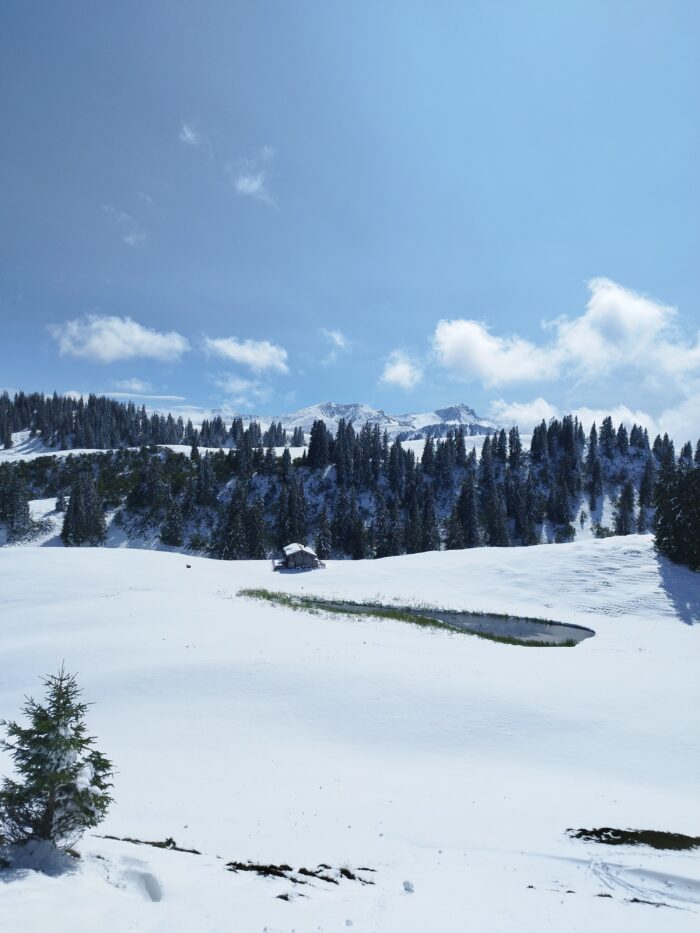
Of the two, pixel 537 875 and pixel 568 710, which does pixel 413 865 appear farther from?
pixel 568 710

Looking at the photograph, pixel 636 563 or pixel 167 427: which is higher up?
pixel 167 427

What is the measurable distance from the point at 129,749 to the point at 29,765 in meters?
6.92

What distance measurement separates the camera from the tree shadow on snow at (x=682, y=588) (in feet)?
126

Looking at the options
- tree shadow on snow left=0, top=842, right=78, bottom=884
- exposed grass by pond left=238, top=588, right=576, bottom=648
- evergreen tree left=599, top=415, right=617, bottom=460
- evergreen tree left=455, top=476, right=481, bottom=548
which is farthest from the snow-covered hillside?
evergreen tree left=599, top=415, right=617, bottom=460

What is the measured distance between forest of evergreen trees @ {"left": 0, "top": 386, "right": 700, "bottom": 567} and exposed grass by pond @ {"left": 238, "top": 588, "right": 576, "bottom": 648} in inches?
1062

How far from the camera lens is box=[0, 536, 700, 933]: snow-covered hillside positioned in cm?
728

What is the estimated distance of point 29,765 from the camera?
23.8ft

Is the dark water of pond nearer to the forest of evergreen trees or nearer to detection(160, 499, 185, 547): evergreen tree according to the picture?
the forest of evergreen trees

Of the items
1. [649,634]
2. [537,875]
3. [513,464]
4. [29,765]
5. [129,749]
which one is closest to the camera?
[29,765]

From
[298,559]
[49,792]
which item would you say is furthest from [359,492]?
[49,792]

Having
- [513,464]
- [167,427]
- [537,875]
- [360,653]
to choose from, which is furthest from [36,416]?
[537,875]

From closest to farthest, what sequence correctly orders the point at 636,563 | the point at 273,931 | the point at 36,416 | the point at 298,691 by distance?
the point at 273,931, the point at 298,691, the point at 636,563, the point at 36,416

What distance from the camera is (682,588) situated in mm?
42594

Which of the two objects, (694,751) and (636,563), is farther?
(636,563)
